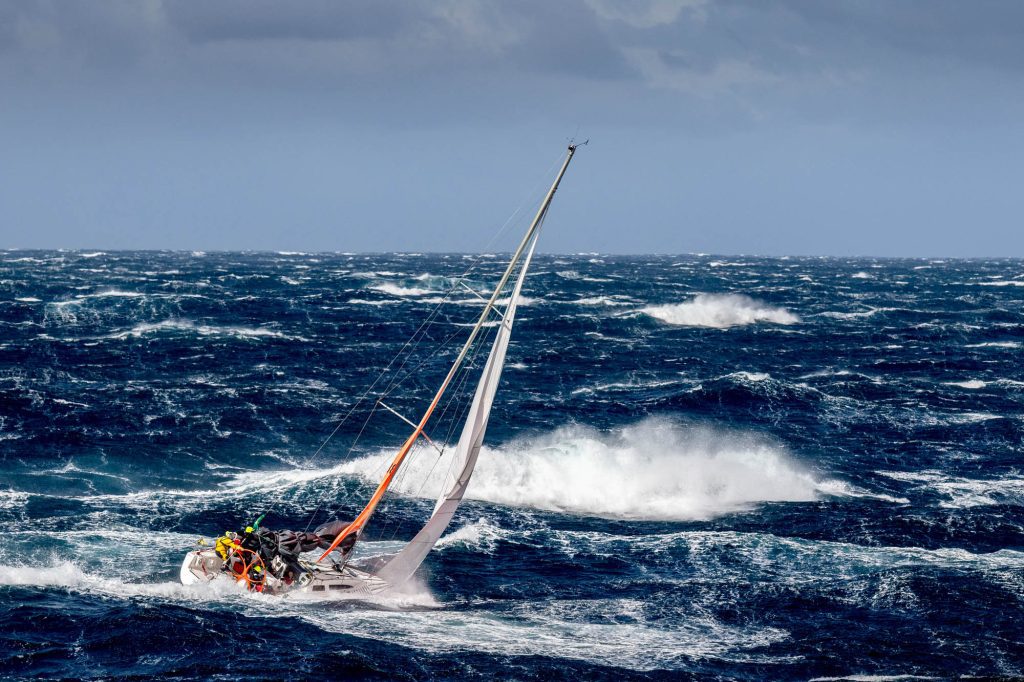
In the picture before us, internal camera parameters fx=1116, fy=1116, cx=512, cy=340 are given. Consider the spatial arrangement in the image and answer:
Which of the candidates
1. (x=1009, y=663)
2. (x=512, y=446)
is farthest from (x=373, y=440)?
(x=1009, y=663)

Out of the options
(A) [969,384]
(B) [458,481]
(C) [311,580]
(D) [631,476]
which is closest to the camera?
(C) [311,580]

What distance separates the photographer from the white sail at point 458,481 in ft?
94.9

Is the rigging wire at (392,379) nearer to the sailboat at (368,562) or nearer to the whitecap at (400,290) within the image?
the sailboat at (368,562)

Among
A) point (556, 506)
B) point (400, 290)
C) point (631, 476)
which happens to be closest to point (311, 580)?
point (556, 506)

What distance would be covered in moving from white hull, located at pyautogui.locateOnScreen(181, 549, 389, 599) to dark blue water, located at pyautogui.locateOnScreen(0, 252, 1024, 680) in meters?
0.50

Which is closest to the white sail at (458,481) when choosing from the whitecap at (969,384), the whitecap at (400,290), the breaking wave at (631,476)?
the breaking wave at (631,476)

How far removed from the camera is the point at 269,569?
28.8 metres

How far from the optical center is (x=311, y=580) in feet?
94.3

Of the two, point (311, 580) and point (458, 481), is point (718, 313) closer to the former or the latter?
point (458, 481)

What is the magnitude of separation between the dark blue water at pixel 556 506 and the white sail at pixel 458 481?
0.90 metres

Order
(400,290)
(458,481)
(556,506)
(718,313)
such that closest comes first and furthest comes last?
1. (458,481)
2. (556,506)
3. (718,313)
4. (400,290)

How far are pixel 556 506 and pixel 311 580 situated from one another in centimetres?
1380

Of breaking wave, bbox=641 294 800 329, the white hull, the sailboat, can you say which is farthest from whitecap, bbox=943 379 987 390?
the white hull

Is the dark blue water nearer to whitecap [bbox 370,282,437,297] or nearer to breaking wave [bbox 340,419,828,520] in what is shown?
breaking wave [bbox 340,419,828,520]
